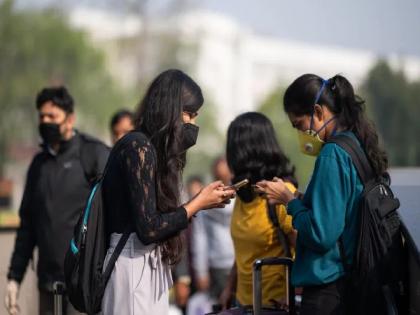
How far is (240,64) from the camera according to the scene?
104375 mm

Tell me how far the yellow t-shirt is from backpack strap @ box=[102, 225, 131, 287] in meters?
1.14

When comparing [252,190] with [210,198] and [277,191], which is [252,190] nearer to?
[277,191]

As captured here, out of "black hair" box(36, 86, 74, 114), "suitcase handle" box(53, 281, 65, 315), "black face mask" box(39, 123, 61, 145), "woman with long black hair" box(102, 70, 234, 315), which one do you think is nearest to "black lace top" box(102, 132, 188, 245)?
"woman with long black hair" box(102, 70, 234, 315)

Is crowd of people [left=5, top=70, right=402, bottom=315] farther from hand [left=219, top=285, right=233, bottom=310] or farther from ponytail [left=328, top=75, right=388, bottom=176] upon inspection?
hand [left=219, top=285, right=233, bottom=310]

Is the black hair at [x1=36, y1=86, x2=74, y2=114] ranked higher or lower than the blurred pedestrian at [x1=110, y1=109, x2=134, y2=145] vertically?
higher

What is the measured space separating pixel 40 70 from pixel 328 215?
65.1 metres

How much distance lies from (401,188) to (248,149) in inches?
34.4

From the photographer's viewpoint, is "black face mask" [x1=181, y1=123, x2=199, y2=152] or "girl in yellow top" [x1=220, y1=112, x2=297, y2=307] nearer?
"black face mask" [x1=181, y1=123, x2=199, y2=152]

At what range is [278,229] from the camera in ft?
17.3

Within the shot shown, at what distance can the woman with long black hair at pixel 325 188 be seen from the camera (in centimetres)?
427

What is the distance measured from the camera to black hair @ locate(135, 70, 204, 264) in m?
4.41

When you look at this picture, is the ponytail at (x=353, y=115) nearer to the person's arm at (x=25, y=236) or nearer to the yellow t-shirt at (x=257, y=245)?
the yellow t-shirt at (x=257, y=245)

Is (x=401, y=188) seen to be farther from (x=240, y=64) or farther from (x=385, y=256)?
(x=240, y=64)

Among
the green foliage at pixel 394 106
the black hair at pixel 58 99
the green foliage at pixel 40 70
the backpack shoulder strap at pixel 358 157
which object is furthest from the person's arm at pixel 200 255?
the green foliage at pixel 394 106
